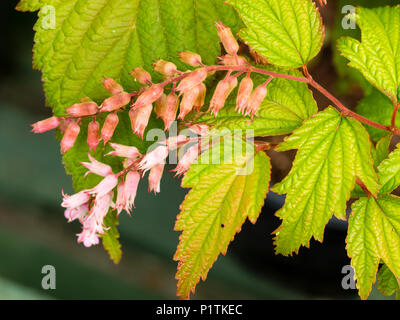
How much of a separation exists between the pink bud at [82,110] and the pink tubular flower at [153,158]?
95mm

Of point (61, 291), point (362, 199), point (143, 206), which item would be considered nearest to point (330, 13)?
point (362, 199)

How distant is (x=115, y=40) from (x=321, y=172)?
0.35 meters

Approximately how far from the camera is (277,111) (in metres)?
0.60

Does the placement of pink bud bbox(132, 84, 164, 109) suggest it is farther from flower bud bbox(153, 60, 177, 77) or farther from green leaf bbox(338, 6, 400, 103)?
green leaf bbox(338, 6, 400, 103)

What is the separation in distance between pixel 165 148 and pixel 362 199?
28 centimetres

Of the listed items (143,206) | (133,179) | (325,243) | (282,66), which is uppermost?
(282,66)

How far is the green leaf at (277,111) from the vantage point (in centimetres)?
59

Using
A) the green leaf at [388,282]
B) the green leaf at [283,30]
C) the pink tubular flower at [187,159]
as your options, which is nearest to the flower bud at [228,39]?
the green leaf at [283,30]

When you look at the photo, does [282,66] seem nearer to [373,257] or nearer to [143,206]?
[373,257]

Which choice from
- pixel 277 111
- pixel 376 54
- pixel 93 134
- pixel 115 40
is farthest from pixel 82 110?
pixel 376 54

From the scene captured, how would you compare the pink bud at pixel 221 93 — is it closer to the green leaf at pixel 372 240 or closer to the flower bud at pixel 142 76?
the flower bud at pixel 142 76
